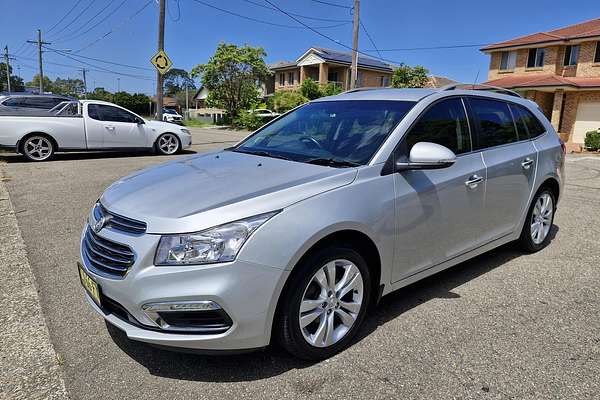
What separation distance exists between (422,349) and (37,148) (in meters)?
10.8

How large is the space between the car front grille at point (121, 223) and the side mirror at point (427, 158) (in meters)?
1.68

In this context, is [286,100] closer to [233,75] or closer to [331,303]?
[233,75]

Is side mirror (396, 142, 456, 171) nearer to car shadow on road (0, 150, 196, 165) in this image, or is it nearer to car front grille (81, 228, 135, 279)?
car front grille (81, 228, 135, 279)

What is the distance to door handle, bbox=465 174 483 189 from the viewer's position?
139 inches

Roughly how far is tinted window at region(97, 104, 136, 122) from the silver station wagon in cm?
870

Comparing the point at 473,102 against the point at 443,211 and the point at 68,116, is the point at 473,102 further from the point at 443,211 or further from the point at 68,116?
the point at 68,116

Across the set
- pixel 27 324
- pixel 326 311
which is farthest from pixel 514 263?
pixel 27 324

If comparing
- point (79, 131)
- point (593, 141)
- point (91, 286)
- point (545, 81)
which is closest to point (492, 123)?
point (91, 286)

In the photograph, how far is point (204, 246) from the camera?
2.32 meters

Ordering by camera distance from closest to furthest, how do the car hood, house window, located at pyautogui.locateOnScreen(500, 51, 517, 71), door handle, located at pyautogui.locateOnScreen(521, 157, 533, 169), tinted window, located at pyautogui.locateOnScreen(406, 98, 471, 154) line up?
the car hood → tinted window, located at pyautogui.locateOnScreen(406, 98, 471, 154) → door handle, located at pyautogui.locateOnScreen(521, 157, 533, 169) → house window, located at pyautogui.locateOnScreen(500, 51, 517, 71)

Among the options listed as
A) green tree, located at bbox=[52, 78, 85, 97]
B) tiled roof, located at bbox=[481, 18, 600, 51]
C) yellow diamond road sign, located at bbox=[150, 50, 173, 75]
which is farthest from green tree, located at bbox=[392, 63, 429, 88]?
green tree, located at bbox=[52, 78, 85, 97]

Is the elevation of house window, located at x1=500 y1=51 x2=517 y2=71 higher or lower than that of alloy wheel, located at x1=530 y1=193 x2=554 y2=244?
→ higher

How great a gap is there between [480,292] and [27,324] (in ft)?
11.4

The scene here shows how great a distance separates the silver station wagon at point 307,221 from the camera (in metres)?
2.34
